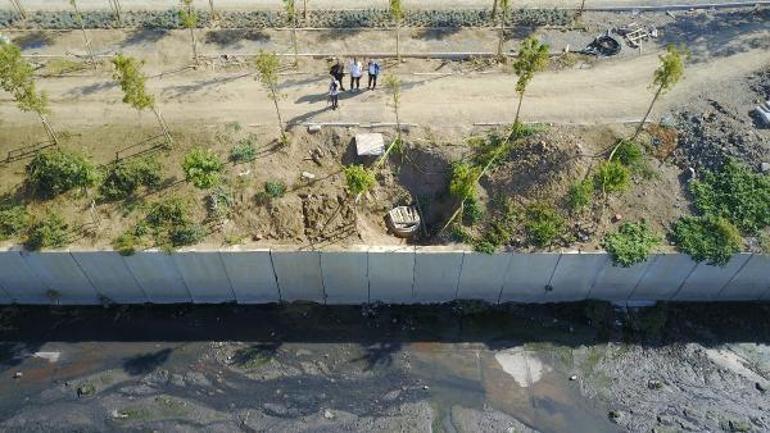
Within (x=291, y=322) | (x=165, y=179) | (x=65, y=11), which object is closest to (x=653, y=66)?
(x=291, y=322)

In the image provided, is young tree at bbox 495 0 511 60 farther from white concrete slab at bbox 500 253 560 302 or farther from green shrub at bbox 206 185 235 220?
green shrub at bbox 206 185 235 220

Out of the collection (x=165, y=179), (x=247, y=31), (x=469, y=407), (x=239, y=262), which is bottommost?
(x=469, y=407)

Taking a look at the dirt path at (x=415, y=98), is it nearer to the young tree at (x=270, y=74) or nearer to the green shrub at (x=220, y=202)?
the young tree at (x=270, y=74)

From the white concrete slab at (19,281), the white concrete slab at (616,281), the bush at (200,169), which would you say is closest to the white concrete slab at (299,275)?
the bush at (200,169)

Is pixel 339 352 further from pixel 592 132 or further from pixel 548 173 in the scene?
pixel 592 132

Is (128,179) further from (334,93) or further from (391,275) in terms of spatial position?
(391,275)

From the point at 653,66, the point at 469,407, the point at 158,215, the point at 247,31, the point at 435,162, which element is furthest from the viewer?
the point at 247,31
